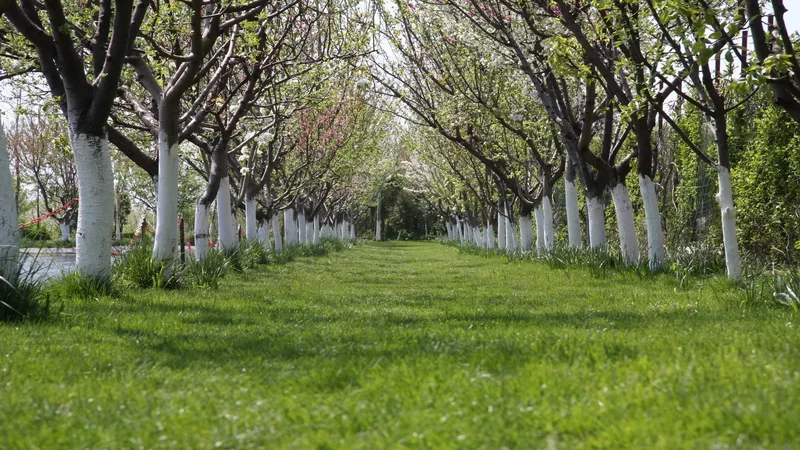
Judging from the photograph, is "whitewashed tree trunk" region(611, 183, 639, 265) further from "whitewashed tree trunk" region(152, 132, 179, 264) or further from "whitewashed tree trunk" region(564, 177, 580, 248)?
"whitewashed tree trunk" region(152, 132, 179, 264)

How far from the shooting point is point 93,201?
9.46 m

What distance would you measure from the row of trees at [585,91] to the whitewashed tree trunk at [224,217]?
543 cm

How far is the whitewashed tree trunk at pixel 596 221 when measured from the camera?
1510 cm

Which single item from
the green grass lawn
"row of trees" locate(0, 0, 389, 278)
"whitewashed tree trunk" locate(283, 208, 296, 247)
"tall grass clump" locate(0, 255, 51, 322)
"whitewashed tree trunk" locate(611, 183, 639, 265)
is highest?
"row of trees" locate(0, 0, 389, 278)

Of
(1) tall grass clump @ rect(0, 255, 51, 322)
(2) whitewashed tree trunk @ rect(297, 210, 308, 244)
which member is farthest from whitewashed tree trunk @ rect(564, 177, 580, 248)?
(2) whitewashed tree trunk @ rect(297, 210, 308, 244)

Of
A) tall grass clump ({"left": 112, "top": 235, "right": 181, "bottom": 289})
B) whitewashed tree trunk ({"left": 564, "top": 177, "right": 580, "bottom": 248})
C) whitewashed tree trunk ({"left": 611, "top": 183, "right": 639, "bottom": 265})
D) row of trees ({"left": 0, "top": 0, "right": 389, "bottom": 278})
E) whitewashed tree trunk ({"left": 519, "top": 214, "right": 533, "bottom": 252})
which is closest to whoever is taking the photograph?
row of trees ({"left": 0, "top": 0, "right": 389, "bottom": 278})

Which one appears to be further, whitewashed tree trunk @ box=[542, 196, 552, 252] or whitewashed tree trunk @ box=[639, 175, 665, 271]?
whitewashed tree trunk @ box=[542, 196, 552, 252]

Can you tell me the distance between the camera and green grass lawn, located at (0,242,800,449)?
10.8 ft

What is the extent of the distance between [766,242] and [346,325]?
10397mm

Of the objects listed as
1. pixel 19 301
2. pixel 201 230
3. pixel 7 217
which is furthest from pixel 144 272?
pixel 201 230

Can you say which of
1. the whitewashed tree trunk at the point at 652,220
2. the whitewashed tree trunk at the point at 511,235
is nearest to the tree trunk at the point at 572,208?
the whitewashed tree trunk at the point at 652,220

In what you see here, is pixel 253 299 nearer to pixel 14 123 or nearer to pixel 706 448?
pixel 706 448

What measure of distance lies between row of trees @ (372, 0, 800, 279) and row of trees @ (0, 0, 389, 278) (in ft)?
8.68

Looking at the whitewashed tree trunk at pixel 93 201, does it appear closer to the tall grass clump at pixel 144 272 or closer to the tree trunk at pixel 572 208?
the tall grass clump at pixel 144 272
